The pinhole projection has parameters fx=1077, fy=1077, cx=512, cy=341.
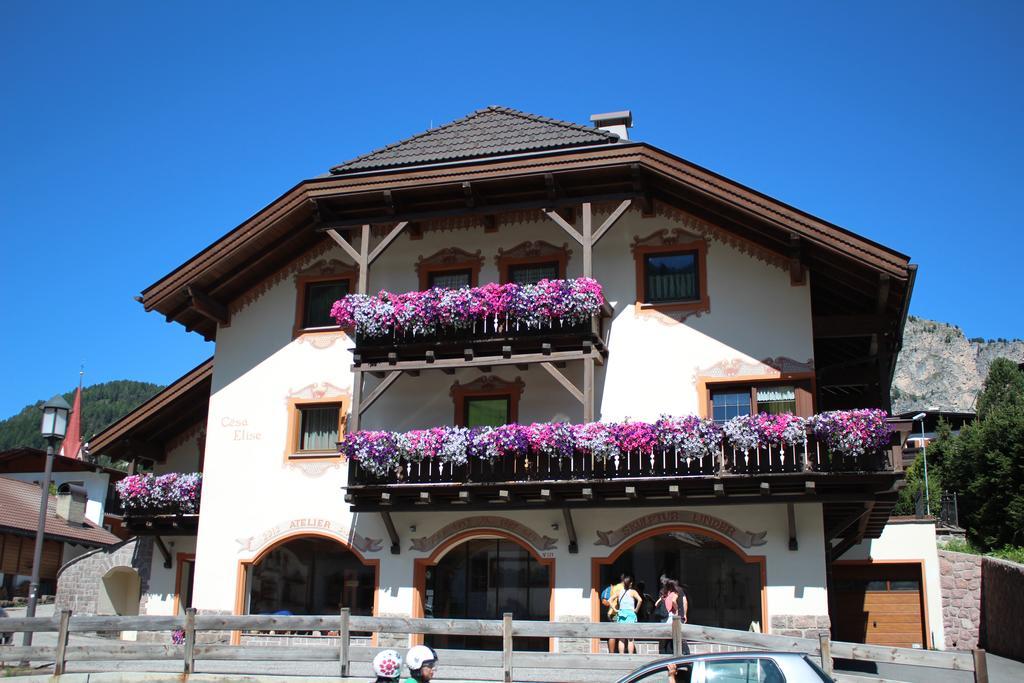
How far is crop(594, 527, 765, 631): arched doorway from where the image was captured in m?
20.1

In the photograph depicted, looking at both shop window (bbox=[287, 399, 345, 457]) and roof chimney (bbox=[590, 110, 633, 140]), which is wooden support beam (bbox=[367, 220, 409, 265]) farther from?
roof chimney (bbox=[590, 110, 633, 140])

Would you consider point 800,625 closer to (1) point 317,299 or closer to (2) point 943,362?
(1) point 317,299

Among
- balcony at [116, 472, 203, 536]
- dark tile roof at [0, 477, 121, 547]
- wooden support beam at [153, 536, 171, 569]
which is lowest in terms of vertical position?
wooden support beam at [153, 536, 171, 569]

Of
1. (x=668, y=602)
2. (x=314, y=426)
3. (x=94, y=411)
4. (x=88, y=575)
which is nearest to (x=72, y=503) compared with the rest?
(x=88, y=575)

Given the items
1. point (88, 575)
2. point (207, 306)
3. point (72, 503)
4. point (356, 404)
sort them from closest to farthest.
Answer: point (356, 404) → point (207, 306) → point (88, 575) → point (72, 503)

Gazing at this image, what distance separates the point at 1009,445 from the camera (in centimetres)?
4119

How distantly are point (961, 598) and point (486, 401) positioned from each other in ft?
47.0

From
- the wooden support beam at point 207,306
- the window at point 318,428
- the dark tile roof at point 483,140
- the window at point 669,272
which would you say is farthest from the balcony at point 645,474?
the dark tile roof at point 483,140

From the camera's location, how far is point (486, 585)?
21625mm

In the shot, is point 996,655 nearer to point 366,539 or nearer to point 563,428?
point 563,428

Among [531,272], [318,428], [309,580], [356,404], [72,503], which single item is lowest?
[309,580]

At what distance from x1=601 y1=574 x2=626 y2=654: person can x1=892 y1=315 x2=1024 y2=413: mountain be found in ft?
540

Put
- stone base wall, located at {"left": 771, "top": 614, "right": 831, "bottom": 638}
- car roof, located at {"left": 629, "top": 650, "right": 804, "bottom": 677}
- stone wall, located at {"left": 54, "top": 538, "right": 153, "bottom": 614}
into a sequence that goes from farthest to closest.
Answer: stone wall, located at {"left": 54, "top": 538, "right": 153, "bottom": 614}
stone base wall, located at {"left": 771, "top": 614, "right": 831, "bottom": 638}
car roof, located at {"left": 629, "top": 650, "right": 804, "bottom": 677}

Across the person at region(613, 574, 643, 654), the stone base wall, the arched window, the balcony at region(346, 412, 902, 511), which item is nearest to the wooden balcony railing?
the balcony at region(346, 412, 902, 511)
